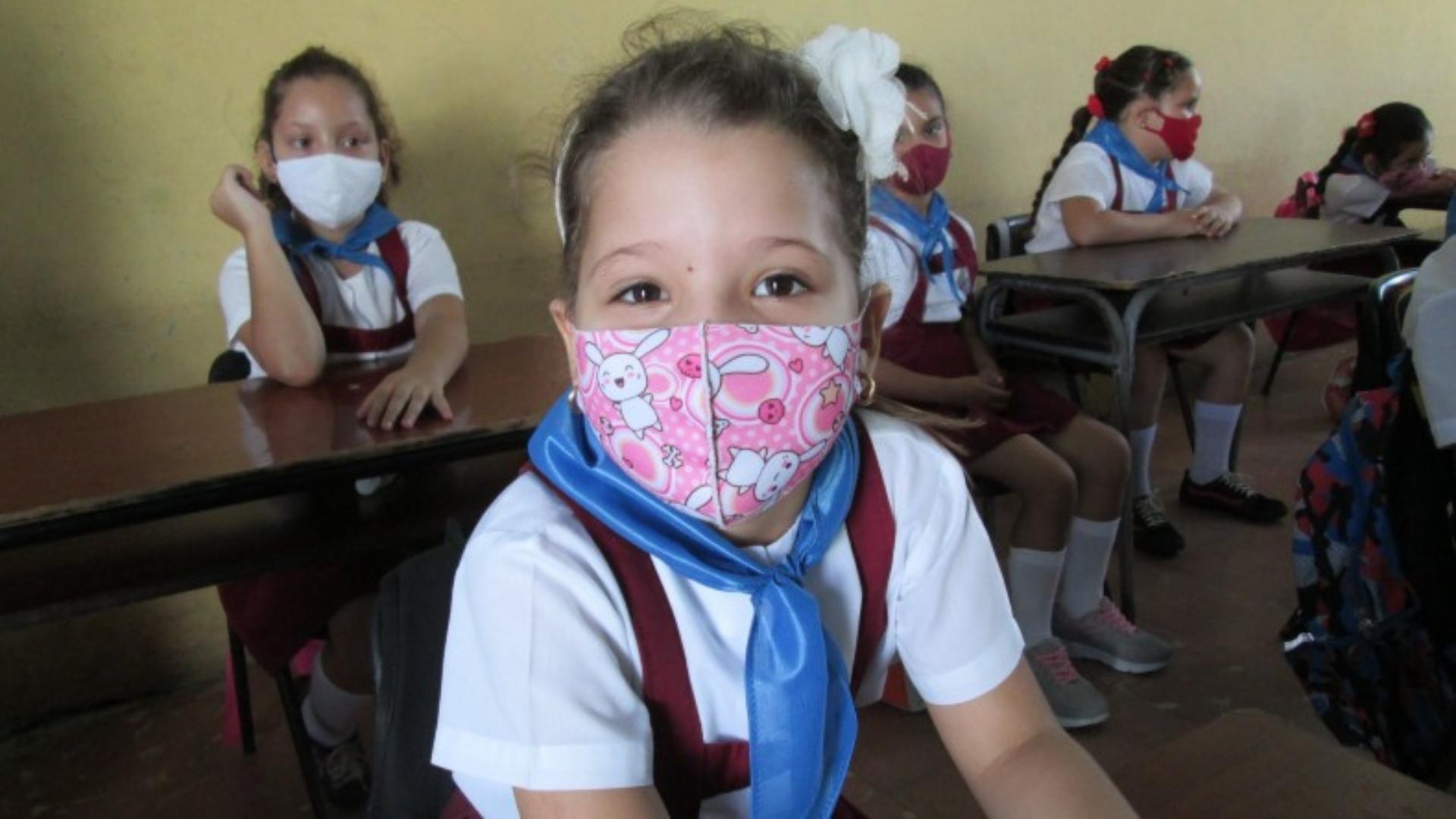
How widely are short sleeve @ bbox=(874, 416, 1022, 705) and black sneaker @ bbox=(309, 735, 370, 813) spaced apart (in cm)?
138

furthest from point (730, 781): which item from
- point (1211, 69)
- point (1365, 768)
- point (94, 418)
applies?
point (1211, 69)

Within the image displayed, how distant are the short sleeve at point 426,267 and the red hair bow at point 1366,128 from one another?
3.65 meters

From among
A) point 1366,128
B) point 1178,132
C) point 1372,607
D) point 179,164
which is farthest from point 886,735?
point 1366,128

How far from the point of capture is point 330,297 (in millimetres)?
1970

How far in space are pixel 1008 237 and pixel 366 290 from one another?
1.89 m

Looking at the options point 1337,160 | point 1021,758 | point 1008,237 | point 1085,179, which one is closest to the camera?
point 1021,758

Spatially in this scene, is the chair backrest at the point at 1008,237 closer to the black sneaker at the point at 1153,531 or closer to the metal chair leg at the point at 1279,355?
the black sneaker at the point at 1153,531

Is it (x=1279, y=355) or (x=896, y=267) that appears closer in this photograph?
(x=896, y=267)

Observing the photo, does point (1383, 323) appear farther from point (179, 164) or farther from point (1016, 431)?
point (179, 164)

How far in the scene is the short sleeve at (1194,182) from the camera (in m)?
3.23

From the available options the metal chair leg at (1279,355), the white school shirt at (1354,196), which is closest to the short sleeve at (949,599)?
the white school shirt at (1354,196)

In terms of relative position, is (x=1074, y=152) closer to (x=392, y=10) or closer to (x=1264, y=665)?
(x=1264, y=665)

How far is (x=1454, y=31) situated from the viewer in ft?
16.6

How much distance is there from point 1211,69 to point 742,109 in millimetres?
4007
